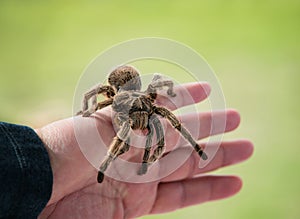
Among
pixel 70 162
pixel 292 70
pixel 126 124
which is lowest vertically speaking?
Answer: pixel 70 162

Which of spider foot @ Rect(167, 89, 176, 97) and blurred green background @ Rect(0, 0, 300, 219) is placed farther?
blurred green background @ Rect(0, 0, 300, 219)

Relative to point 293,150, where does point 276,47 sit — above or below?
above

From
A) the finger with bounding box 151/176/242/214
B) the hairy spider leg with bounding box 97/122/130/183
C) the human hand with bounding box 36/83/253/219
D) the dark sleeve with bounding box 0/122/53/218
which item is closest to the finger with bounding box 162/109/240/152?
the human hand with bounding box 36/83/253/219

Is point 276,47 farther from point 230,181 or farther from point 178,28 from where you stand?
point 230,181

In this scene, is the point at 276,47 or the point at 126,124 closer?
the point at 126,124

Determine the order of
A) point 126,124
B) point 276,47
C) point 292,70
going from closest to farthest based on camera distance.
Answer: point 126,124 → point 292,70 → point 276,47

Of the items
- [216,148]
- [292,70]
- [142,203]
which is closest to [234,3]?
[292,70]

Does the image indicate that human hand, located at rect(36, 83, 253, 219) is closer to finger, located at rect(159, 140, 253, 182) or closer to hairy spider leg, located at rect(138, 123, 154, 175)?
finger, located at rect(159, 140, 253, 182)
